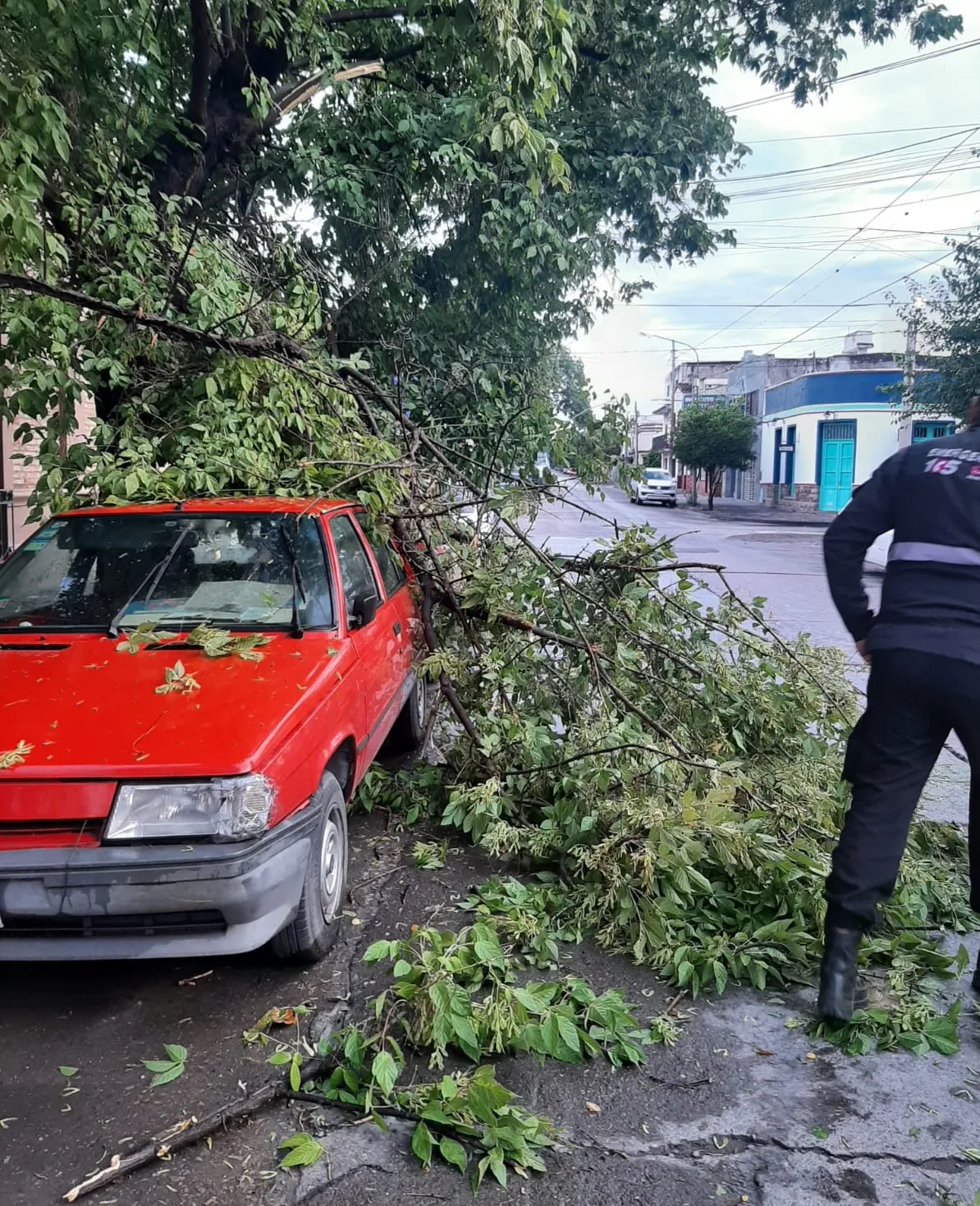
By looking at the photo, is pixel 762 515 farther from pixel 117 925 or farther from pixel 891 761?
pixel 117 925

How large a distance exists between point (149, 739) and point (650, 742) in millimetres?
2336

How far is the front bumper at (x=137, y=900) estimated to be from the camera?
2.68 meters

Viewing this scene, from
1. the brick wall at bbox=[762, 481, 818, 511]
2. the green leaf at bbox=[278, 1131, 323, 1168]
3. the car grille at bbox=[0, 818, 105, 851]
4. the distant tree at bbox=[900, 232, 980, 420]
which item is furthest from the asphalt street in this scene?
the brick wall at bbox=[762, 481, 818, 511]

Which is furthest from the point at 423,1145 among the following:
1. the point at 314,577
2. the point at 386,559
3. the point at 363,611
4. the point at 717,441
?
the point at 717,441

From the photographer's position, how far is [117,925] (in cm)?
276

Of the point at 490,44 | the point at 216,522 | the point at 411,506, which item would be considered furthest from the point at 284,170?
the point at 216,522

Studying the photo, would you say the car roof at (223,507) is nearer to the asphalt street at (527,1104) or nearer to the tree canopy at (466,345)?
the tree canopy at (466,345)

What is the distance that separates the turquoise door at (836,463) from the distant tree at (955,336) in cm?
1582

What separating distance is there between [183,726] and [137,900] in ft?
1.78

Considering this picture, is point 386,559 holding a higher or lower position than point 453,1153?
higher

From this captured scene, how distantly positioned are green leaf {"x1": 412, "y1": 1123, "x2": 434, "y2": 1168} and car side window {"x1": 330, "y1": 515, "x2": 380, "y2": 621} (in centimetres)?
211

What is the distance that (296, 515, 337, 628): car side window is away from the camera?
391cm

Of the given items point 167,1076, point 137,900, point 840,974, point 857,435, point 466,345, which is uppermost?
point 857,435

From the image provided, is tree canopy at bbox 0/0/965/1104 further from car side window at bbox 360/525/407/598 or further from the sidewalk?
the sidewalk
